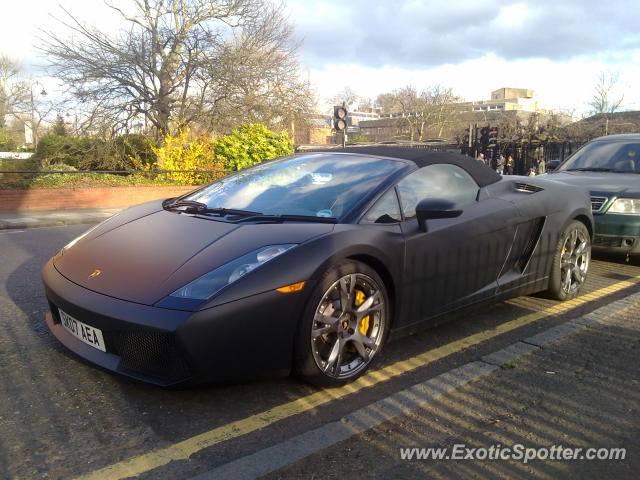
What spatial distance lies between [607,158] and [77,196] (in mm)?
13235

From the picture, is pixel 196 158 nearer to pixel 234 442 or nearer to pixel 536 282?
pixel 536 282

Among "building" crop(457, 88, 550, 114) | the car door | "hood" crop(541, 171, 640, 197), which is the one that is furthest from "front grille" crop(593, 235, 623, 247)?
"building" crop(457, 88, 550, 114)

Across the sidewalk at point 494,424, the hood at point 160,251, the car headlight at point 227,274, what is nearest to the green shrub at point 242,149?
the hood at point 160,251

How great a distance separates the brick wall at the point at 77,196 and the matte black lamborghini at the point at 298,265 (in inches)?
474

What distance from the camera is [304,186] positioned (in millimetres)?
3689

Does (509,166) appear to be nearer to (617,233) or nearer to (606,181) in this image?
Answer: (606,181)

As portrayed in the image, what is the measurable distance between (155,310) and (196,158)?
16343 mm

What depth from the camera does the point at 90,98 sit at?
1738cm

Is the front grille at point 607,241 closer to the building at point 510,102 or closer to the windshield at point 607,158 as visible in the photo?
the windshield at point 607,158

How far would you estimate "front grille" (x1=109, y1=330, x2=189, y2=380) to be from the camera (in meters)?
2.53

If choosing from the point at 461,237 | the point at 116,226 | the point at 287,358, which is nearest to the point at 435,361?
the point at 461,237

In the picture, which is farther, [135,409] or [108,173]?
[108,173]

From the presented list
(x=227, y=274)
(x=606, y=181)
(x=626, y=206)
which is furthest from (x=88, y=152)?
(x=227, y=274)

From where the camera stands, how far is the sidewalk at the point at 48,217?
37.4 feet
